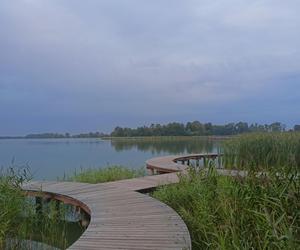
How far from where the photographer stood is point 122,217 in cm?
483

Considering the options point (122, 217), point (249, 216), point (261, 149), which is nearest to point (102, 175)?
point (261, 149)

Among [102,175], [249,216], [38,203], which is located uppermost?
[249,216]

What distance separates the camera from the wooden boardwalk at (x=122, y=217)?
383 centimetres

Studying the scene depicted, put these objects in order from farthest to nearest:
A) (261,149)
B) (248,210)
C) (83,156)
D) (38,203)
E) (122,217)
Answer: (83,156), (261,149), (38,203), (122,217), (248,210)

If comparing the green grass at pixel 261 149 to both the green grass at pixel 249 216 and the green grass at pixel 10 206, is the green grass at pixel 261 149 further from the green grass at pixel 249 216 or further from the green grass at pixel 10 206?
the green grass at pixel 10 206

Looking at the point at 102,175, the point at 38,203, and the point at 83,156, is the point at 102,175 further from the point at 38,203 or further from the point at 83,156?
the point at 83,156

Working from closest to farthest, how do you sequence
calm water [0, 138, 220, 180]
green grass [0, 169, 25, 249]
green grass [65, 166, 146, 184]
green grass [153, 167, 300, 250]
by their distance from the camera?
green grass [153, 167, 300, 250] → green grass [0, 169, 25, 249] → green grass [65, 166, 146, 184] → calm water [0, 138, 220, 180]

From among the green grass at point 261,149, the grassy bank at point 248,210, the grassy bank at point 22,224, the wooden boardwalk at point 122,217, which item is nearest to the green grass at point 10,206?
the grassy bank at point 22,224

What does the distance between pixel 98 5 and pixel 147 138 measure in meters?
23.3

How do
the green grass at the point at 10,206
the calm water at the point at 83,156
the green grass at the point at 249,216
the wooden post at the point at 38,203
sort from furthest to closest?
the calm water at the point at 83,156, the wooden post at the point at 38,203, the green grass at the point at 10,206, the green grass at the point at 249,216

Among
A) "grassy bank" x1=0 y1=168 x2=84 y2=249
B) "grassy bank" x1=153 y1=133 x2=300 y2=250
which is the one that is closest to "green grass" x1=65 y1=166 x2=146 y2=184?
"grassy bank" x1=0 y1=168 x2=84 y2=249

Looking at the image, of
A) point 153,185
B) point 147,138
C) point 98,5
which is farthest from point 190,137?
point 153,185

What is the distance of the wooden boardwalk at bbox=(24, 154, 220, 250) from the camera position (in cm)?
383

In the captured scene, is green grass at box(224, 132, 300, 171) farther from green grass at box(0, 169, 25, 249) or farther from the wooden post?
green grass at box(0, 169, 25, 249)
